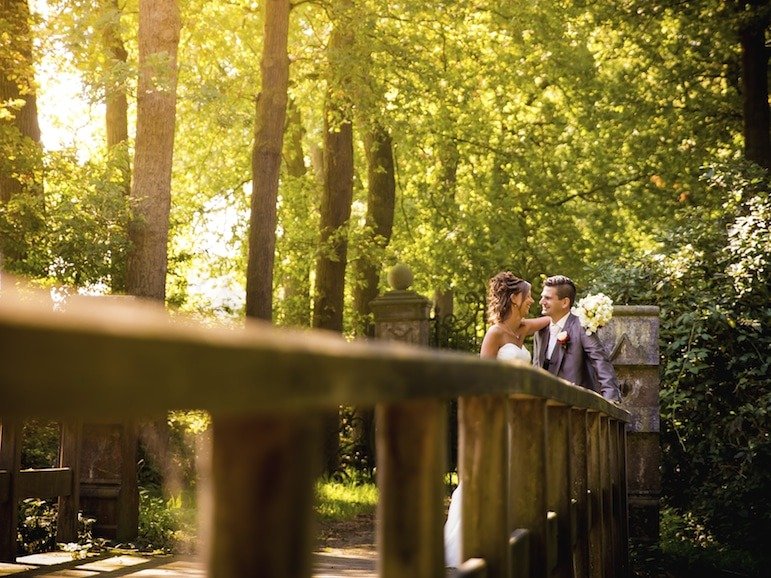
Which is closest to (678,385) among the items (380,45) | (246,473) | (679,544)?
(679,544)

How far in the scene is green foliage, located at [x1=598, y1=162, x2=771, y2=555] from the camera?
11398mm

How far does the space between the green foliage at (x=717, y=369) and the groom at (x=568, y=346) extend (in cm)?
264

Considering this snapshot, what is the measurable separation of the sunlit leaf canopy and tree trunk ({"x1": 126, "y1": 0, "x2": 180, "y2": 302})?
2916mm

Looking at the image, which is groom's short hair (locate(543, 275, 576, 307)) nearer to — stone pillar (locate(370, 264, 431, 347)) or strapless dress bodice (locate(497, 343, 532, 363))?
strapless dress bodice (locate(497, 343, 532, 363))

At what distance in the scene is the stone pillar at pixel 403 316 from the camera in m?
18.2

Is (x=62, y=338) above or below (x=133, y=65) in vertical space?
below

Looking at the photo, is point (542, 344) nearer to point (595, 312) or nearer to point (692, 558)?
point (595, 312)

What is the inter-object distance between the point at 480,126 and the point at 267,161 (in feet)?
28.1

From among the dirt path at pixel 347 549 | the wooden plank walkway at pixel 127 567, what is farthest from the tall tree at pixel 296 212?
Result: the wooden plank walkway at pixel 127 567

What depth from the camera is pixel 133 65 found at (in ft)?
52.2

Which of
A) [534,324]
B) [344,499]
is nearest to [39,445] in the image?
[344,499]

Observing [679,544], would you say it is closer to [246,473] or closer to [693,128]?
[246,473]

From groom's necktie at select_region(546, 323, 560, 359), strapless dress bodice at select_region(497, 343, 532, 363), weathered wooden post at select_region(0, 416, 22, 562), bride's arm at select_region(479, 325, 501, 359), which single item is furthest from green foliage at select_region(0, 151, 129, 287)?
strapless dress bodice at select_region(497, 343, 532, 363)

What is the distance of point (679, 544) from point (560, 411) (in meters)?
6.93
